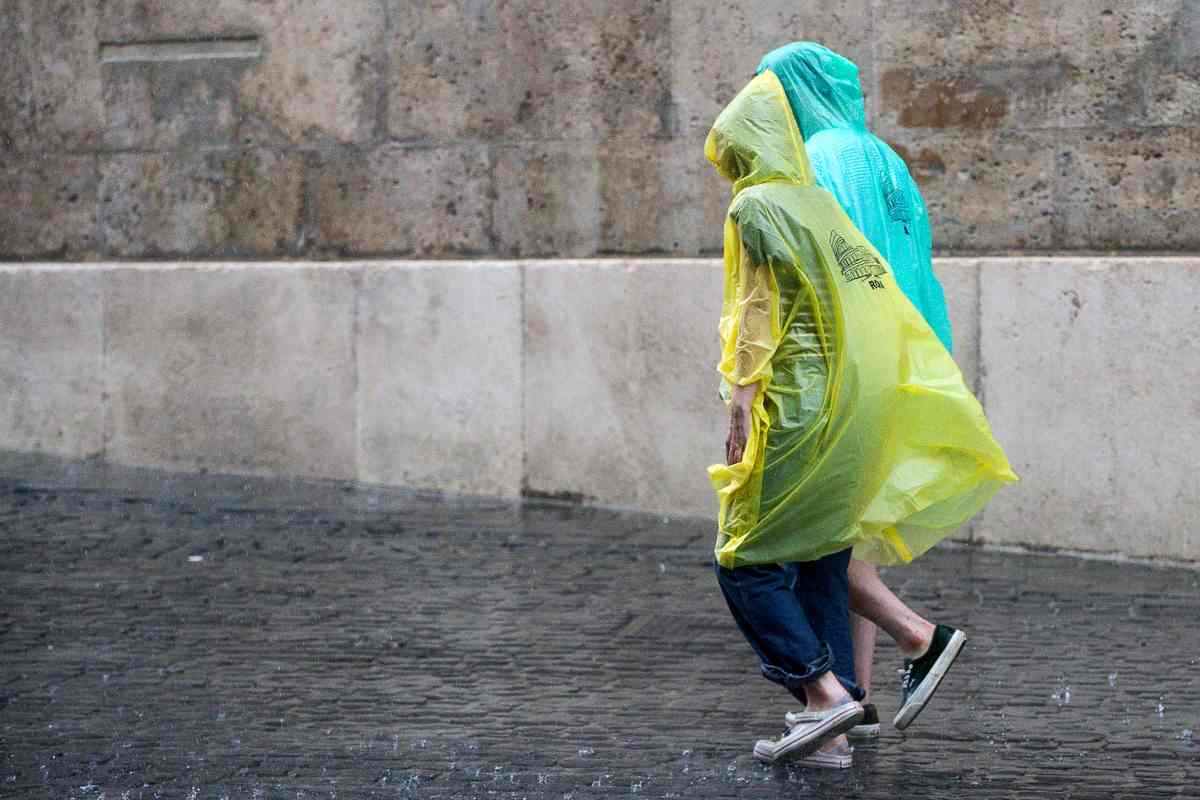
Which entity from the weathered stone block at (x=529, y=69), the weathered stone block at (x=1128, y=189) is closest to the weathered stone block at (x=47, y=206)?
the weathered stone block at (x=529, y=69)

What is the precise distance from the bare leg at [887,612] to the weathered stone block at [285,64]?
5.04 m

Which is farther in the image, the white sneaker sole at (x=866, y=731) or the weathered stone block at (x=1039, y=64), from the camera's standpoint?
the weathered stone block at (x=1039, y=64)

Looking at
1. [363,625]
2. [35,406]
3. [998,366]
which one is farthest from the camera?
[35,406]

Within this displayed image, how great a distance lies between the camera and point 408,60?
9.55 meters

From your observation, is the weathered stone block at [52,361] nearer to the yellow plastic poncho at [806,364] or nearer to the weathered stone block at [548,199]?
the weathered stone block at [548,199]

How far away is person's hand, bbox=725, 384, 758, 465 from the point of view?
4766 mm

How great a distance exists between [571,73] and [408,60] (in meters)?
0.83

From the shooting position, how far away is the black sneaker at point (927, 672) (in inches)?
199

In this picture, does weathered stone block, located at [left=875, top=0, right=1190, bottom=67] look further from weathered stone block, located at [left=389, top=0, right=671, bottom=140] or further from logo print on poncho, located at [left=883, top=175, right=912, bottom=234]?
logo print on poncho, located at [left=883, top=175, right=912, bottom=234]

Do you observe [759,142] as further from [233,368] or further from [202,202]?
[202,202]

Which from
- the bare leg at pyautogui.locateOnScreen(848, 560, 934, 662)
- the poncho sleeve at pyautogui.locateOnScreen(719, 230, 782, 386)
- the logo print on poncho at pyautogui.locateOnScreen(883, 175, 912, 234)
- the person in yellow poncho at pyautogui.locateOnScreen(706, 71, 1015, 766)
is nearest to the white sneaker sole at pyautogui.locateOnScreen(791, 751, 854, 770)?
the person in yellow poncho at pyautogui.locateOnScreen(706, 71, 1015, 766)

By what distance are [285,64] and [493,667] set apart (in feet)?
15.3

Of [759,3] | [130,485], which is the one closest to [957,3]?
[759,3]

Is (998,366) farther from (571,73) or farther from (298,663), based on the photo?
(298,663)
